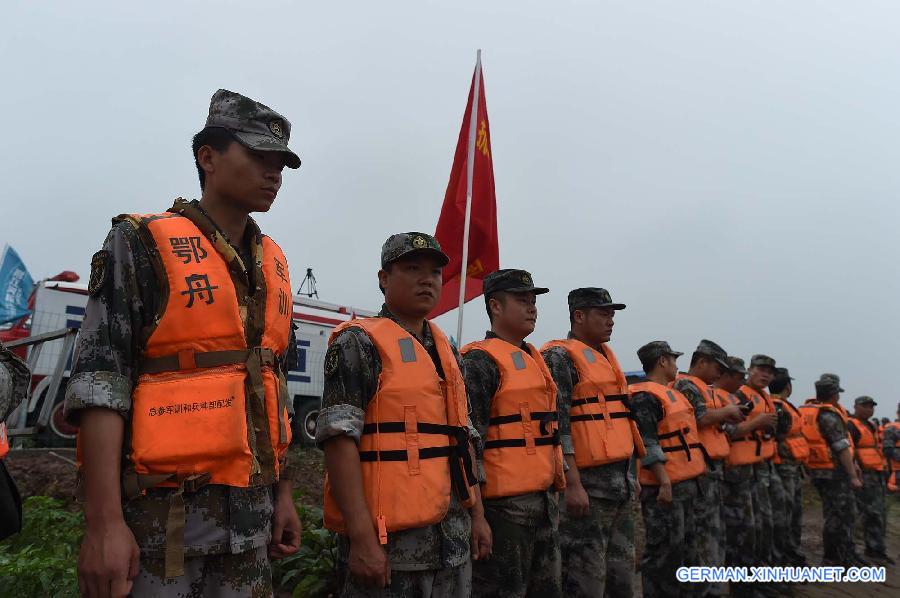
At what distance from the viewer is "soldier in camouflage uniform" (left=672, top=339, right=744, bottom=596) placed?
19.8ft

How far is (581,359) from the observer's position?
4.82 m

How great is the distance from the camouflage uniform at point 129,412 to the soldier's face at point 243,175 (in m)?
0.35

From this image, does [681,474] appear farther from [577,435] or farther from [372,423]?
[372,423]

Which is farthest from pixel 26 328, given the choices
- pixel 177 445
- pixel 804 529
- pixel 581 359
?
pixel 804 529

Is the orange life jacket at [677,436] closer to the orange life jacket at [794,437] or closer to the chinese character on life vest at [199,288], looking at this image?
the orange life jacket at [794,437]

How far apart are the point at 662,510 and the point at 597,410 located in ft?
6.08

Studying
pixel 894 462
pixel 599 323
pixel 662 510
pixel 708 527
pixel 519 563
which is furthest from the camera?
pixel 894 462

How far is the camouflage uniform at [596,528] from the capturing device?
166 inches

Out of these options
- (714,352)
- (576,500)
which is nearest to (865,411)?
(714,352)

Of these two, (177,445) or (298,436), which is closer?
(177,445)

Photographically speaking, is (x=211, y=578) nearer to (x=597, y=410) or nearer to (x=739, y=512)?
(x=597, y=410)

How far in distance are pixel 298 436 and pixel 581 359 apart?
31.8 feet

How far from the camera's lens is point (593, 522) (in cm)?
438

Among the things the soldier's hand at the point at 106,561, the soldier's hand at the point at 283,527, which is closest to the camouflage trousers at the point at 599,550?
the soldier's hand at the point at 283,527
